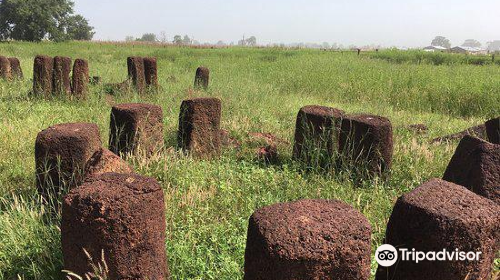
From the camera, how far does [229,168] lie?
14.4ft

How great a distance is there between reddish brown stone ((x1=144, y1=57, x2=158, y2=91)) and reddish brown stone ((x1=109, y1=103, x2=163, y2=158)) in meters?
4.97

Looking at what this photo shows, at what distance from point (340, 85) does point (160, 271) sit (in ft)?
30.9

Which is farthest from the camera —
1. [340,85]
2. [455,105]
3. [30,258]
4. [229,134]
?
[340,85]

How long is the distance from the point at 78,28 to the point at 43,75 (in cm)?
6082

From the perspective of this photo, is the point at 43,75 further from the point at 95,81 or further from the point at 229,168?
the point at 229,168

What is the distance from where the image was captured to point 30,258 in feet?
7.80

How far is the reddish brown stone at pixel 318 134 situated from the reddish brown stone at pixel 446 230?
2.24 m

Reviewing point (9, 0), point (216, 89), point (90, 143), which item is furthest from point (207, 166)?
point (9, 0)

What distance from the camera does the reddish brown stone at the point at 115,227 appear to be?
197cm

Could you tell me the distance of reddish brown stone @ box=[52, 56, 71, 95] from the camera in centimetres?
768

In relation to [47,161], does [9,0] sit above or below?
above

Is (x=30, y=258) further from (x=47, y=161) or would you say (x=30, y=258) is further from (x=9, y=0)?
(x=9, y=0)

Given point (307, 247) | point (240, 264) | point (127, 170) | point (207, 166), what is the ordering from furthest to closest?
point (207, 166) → point (127, 170) → point (240, 264) → point (307, 247)

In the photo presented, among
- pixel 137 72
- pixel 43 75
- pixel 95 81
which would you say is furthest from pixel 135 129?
pixel 95 81
